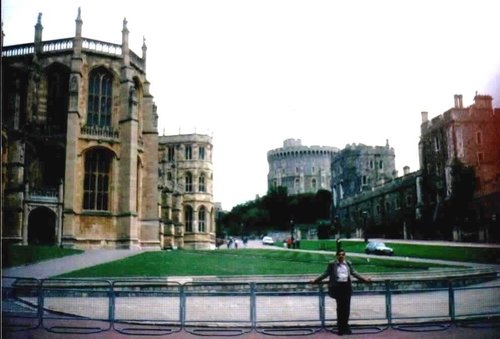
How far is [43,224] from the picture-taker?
76.8ft

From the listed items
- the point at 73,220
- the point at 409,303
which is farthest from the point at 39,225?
the point at 409,303

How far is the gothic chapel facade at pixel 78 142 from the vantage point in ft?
76.6

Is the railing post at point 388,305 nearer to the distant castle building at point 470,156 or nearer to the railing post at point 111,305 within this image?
the distant castle building at point 470,156

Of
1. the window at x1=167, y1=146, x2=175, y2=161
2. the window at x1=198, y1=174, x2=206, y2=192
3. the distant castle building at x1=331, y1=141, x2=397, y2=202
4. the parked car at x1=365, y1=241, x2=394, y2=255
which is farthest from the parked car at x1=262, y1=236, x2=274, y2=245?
the window at x1=167, y1=146, x2=175, y2=161

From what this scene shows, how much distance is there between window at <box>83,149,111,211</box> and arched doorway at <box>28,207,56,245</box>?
1.83m

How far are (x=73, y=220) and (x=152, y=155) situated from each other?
6531 millimetres

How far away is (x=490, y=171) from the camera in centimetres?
Answer: 1010

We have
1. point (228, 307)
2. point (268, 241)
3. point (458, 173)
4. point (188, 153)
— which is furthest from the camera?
point (188, 153)

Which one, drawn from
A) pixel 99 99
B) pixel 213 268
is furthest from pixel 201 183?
pixel 213 268

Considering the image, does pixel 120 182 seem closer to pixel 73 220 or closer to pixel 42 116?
pixel 73 220

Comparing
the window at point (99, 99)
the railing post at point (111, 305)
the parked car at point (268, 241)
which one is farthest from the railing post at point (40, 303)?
the window at point (99, 99)

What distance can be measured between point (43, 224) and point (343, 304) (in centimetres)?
1905

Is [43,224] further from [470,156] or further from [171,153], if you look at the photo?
[171,153]

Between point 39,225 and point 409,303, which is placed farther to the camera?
point 39,225
